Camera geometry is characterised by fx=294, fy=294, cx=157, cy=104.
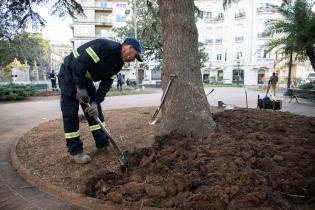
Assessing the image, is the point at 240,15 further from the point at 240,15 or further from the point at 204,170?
the point at 204,170

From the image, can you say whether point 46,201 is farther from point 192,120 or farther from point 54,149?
point 192,120

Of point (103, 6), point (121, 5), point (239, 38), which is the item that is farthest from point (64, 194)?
point (121, 5)

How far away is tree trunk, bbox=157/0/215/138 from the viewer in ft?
14.2

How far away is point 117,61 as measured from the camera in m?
3.70

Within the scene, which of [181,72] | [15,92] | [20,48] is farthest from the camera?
[20,48]

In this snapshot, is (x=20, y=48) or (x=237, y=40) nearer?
(x=20, y=48)

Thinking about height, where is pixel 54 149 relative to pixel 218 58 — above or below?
below

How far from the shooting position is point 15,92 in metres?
15.6

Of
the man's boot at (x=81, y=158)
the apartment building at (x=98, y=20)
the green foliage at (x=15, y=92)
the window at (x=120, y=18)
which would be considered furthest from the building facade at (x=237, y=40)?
the man's boot at (x=81, y=158)

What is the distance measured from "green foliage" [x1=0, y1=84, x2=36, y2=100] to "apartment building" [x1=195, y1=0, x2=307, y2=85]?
31618 mm

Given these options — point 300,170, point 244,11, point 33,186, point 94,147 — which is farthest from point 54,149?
point 244,11

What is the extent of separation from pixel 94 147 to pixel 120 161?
873mm

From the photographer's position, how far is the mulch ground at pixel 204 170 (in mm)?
2650

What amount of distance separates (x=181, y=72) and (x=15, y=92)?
13.7 metres
